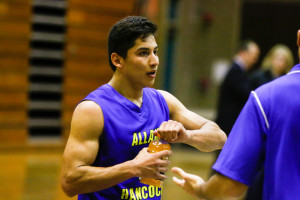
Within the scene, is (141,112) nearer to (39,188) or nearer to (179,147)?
(39,188)

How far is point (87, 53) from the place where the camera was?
32.4 ft

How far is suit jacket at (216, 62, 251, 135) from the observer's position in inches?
222

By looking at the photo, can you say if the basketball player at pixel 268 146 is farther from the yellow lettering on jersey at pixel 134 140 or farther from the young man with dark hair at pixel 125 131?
the yellow lettering on jersey at pixel 134 140

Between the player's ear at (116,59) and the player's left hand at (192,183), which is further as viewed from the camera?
the player's ear at (116,59)

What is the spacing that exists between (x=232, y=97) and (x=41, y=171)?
10.4 ft

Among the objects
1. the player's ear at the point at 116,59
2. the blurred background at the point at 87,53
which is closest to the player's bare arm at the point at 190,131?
the player's ear at the point at 116,59

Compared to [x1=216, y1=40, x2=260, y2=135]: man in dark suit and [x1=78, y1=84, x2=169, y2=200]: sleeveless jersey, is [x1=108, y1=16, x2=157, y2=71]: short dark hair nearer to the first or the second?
[x1=78, y1=84, x2=169, y2=200]: sleeveless jersey

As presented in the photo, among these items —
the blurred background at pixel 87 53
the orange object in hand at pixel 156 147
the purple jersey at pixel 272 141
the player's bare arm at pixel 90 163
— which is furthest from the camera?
the blurred background at pixel 87 53

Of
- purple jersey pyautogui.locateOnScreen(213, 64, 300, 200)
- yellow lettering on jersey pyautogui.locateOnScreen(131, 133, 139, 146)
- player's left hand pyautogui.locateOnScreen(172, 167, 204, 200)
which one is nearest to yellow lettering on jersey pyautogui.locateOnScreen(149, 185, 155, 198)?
yellow lettering on jersey pyautogui.locateOnScreen(131, 133, 139, 146)

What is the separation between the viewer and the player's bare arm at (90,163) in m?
2.12

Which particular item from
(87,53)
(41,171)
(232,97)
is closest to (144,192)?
(232,97)

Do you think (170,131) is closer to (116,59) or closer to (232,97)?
(116,59)

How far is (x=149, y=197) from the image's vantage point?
2357 millimetres

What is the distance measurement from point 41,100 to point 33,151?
3.38 feet
